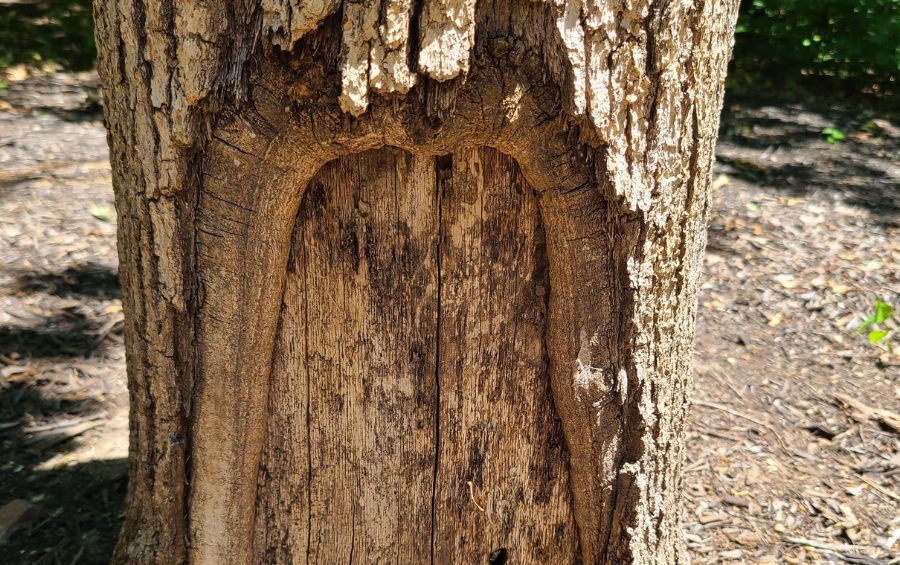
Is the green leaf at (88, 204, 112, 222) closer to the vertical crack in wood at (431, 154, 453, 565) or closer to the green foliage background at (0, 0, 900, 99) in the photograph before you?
the green foliage background at (0, 0, 900, 99)

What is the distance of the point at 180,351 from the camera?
6.03 feet

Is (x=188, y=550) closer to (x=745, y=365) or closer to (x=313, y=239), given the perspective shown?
(x=313, y=239)

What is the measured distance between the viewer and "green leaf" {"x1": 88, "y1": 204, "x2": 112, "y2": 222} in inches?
197

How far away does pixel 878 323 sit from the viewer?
427 centimetres

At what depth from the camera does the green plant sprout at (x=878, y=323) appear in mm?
4121

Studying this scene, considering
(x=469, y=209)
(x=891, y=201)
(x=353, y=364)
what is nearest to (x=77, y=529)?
(x=353, y=364)

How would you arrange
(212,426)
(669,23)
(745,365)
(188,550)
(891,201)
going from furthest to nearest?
1. (891,201)
2. (745,365)
3. (188,550)
4. (212,426)
5. (669,23)

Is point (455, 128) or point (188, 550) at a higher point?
point (455, 128)

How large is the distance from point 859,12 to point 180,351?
7.97 m

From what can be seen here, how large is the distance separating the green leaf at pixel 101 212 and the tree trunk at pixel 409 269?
3312 mm

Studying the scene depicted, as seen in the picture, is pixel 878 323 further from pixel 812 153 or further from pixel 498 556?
pixel 498 556

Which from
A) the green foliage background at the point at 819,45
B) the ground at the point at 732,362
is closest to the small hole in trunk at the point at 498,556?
the ground at the point at 732,362

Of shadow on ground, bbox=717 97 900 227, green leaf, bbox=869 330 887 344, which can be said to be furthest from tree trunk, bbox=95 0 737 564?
shadow on ground, bbox=717 97 900 227

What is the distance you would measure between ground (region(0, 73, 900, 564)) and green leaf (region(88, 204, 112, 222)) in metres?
0.01
